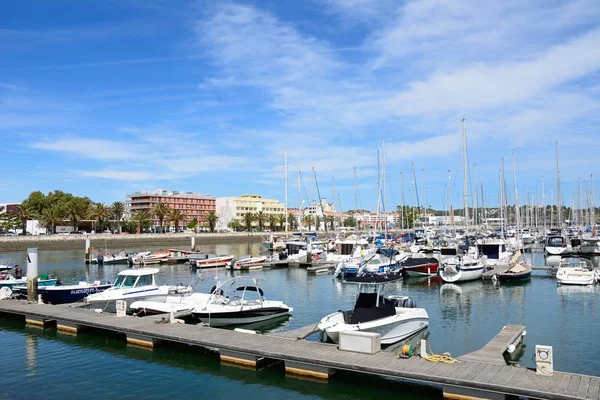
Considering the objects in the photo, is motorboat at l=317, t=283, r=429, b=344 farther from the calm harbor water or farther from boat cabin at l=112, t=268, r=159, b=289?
boat cabin at l=112, t=268, r=159, b=289

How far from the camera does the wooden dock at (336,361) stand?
50.6ft

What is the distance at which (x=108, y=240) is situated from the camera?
122438 mm

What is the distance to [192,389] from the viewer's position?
62.5 feet

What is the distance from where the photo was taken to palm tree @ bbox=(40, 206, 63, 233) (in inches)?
5341

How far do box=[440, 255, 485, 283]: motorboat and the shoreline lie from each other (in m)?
75.9

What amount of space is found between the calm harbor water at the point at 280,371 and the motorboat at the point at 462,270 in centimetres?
455

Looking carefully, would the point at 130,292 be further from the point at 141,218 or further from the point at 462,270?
the point at 141,218

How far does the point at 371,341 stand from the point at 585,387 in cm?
714

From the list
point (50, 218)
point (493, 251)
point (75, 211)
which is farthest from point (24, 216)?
point (493, 251)

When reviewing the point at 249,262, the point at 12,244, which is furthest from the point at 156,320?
the point at 12,244

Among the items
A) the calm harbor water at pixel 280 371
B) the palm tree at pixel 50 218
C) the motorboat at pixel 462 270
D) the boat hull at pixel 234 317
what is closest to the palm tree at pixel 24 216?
the palm tree at pixel 50 218

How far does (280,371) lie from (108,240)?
11164 cm

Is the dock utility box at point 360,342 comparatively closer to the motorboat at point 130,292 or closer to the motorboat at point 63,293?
the motorboat at point 130,292

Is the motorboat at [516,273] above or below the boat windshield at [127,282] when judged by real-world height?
below
